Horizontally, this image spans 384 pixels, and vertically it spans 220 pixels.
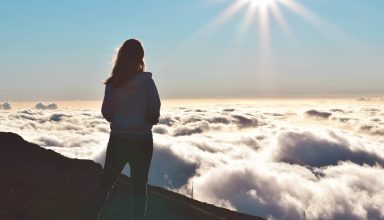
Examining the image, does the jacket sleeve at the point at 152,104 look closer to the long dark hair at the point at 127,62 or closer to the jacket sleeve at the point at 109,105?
the long dark hair at the point at 127,62

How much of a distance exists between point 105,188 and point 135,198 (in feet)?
1.85

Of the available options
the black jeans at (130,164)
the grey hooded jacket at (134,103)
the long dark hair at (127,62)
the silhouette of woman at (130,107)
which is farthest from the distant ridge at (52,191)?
the long dark hair at (127,62)

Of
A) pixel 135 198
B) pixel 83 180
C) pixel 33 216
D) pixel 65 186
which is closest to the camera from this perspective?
pixel 135 198

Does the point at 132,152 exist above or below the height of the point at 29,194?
above

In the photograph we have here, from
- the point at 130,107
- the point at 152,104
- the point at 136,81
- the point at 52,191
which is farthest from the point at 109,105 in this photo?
the point at 52,191

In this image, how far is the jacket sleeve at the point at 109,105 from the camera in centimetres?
749

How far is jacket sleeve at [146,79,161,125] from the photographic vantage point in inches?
294

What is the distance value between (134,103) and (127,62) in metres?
0.67

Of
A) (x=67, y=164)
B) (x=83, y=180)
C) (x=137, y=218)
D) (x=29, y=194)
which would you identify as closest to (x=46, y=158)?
(x=67, y=164)

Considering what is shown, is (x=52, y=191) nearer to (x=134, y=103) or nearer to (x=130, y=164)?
(x=130, y=164)

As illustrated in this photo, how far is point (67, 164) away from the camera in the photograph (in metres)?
25.1

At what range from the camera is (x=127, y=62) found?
24.7ft

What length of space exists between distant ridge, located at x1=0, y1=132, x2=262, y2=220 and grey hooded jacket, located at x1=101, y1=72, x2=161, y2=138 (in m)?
4.19

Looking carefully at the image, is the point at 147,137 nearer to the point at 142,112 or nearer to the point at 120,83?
the point at 142,112
